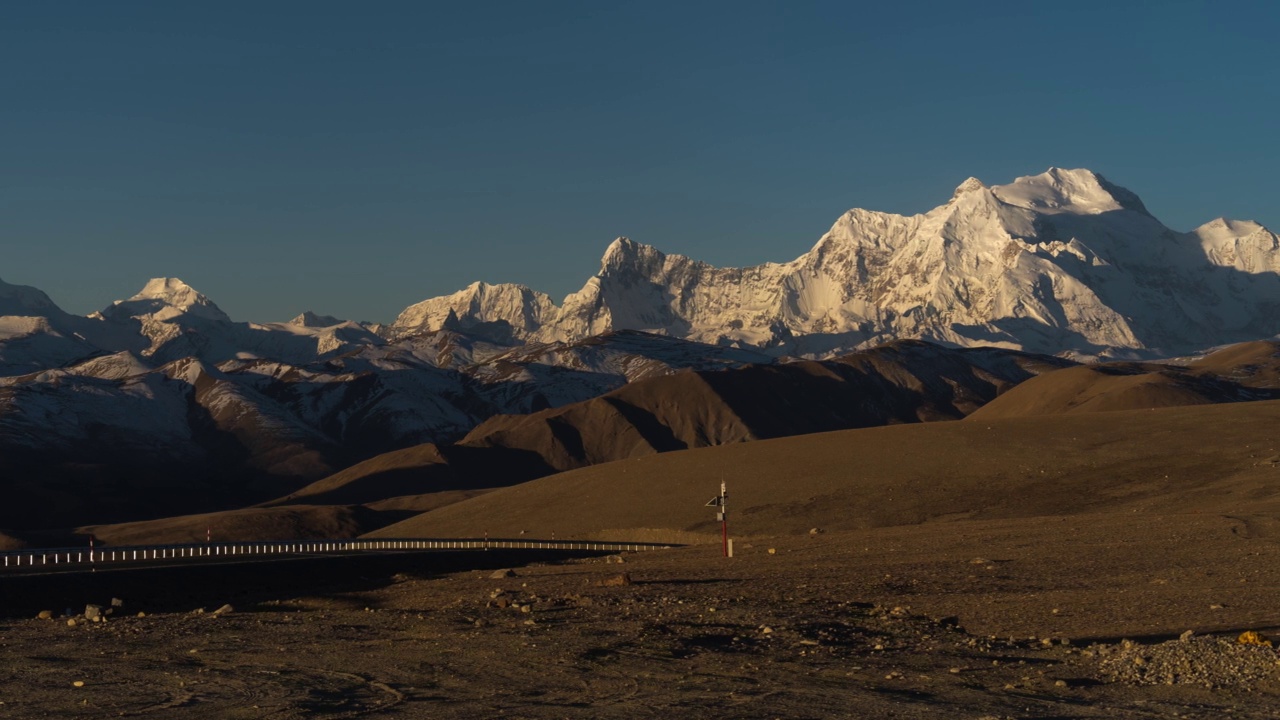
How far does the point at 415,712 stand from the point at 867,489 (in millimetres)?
62849

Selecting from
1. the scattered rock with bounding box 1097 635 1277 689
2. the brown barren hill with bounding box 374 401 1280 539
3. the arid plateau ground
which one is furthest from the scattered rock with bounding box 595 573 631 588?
the brown barren hill with bounding box 374 401 1280 539

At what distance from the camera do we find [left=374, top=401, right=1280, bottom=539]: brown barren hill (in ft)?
239

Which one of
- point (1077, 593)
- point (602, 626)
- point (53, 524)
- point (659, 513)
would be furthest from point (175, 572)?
point (53, 524)


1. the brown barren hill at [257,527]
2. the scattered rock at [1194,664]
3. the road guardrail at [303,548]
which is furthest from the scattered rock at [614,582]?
the brown barren hill at [257,527]

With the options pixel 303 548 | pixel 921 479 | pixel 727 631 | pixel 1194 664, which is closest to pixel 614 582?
pixel 727 631

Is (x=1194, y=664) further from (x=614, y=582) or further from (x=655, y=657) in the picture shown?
(x=614, y=582)

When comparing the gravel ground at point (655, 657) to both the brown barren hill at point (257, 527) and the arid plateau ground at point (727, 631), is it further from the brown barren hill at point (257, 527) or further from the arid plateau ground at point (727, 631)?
the brown barren hill at point (257, 527)

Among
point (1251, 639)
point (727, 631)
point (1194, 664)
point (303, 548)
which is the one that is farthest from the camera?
point (303, 548)

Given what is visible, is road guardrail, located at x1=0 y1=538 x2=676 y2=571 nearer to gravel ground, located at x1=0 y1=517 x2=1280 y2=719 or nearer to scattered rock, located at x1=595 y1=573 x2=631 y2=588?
scattered rock, located at x1=595 y1=573 x2=631 y2=588

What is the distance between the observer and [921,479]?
80562 mm

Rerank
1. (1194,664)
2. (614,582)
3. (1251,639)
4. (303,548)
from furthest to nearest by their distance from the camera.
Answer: (303,548) < (614,582) < (1251,639) < (1194,664)

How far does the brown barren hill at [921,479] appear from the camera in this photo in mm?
72812

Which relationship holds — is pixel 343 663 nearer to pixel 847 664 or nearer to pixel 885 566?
pixel 847 664

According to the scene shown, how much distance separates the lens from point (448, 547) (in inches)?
2876
